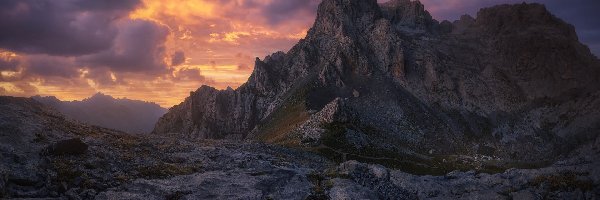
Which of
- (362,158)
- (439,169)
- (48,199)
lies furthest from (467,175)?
(439,169)

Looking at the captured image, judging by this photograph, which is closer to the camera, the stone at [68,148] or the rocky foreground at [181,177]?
the rocky foreground at [181,177]

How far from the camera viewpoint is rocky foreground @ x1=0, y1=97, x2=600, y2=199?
40219 millimetres

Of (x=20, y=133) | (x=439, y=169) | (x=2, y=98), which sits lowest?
(x=439, y=169)

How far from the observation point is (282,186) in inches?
2137

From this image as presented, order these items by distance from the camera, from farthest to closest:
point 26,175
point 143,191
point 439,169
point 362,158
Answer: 1. point 439,169
2. point 362,158
3. point 143,191
4. point 26,175

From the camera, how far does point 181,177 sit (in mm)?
50688

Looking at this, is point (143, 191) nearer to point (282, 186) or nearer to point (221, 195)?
point (221, 195)

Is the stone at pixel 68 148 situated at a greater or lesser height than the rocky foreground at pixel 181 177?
greater

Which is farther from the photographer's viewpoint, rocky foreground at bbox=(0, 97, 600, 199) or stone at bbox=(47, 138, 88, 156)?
stone at bbox=(47, 138, 88, 156)

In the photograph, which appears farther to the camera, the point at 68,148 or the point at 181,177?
the point at 181,177

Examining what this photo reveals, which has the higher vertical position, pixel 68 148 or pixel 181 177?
pixel 68 148

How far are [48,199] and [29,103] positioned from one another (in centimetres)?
4312

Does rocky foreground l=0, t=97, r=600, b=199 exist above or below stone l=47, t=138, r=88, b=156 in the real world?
below

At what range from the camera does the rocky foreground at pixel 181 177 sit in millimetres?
40219
